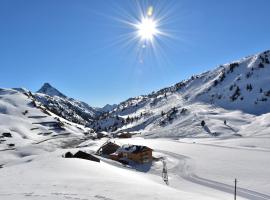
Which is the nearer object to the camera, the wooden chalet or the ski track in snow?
the ski track in snow

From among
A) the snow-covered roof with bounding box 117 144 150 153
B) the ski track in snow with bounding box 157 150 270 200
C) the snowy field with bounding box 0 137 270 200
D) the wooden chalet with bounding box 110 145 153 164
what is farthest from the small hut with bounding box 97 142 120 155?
the ski track in snow with bounding box 157 150 270 200

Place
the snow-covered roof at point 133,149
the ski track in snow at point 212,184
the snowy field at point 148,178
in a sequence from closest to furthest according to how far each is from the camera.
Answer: the snowy field at point 148,178
the ski track in snow at point 212,184
the snow-covered roof at point 133,149

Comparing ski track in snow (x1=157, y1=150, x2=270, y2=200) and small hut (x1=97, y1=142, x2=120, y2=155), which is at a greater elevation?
small hut (x1=97, y1=142, x2=120, y2=155)

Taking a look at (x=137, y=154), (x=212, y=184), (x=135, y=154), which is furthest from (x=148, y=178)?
(x=135, y=154)

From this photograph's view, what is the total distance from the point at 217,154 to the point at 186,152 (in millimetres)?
10399

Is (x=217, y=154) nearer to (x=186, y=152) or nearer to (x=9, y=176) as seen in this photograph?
(x=186, y=152)

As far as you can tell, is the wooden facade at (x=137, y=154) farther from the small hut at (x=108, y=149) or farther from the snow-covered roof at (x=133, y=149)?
the small hut at (x=108, y=149)

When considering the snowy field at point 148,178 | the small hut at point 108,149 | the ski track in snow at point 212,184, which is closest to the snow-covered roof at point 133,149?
the snowy field at point 148,178

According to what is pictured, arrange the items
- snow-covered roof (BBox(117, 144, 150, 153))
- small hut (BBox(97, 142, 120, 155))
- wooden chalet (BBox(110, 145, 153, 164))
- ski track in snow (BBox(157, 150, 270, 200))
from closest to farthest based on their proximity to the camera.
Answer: ski track in snow (BBox(157, 150, 270, 200))
wooden chalet (BBox(110, 145, 153, 164))
snow-covered roof (BBox(117, 144, 150, 153))
small hut (BBox(97, 142, 120, 155))

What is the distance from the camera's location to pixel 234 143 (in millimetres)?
111625

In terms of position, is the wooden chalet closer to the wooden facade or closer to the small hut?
the wooden facade

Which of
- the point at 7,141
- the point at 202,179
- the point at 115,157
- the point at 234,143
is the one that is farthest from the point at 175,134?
the point at 202,179

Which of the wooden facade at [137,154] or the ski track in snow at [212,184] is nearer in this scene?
the ski track in snow at [212,184]

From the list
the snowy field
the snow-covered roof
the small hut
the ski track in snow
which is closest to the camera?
the snowy field
